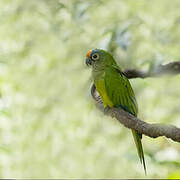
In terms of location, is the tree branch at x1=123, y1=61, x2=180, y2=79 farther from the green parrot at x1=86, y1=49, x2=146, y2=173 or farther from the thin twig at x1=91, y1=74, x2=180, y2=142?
the thin twig at x1=91, y1=74, x2=180, y2=142

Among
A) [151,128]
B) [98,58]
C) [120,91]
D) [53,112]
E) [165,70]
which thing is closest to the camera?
[151,128]

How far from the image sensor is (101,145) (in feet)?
11.6

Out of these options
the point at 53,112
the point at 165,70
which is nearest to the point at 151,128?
the point at 165,70

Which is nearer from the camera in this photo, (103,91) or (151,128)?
(151,128)

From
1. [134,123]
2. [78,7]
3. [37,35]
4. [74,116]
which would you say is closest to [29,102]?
[74,116]

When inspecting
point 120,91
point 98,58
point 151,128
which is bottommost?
point 151,128

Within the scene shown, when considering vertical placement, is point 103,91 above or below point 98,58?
below

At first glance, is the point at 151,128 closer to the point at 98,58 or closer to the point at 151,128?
the point at 151,128

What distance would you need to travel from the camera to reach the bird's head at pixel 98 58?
1871 millimetres

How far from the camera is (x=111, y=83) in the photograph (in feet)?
5.79

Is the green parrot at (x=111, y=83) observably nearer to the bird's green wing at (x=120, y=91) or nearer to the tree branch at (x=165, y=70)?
the bird's green wing at (x=120, y=91)

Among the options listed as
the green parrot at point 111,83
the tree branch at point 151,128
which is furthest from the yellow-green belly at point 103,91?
the tree branch at point 151,128

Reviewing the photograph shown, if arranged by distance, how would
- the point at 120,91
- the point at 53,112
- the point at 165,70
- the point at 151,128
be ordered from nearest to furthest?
1. the point at 151,128
2. the point at 165,70
3. the point at 120,91
4. the point at 53,112

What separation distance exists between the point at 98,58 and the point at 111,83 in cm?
19
